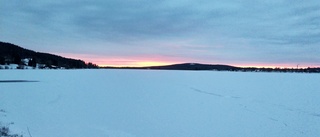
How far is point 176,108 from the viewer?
14.2 m

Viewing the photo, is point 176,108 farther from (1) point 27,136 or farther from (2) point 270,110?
(1) point 27,136

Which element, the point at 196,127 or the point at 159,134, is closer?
the point at 159,134

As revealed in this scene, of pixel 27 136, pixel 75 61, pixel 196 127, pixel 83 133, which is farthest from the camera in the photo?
pixel 75 61

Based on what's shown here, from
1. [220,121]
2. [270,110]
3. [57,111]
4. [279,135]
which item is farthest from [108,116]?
[270,110]

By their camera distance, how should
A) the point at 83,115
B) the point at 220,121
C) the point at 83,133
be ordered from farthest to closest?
the point at 83,115 → the point at 220,121 → the point at 83,133

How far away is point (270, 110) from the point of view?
44.9ft

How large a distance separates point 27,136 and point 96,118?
11.3 feet

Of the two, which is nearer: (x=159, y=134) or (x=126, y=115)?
(x=159, y=134)

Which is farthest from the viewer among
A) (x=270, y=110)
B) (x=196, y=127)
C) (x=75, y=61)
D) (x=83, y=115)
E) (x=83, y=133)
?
(x=75, y=61)

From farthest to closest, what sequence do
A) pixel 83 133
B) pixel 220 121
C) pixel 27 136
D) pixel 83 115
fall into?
pixel 83 115 < pixel 220 121 < pixel 83 133 < pixel 27 136

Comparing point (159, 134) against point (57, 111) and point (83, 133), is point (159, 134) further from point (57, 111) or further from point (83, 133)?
point (57, 111)

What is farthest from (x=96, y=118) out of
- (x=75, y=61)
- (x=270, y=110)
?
(x=75, y=61)

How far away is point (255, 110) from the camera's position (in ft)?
45.0

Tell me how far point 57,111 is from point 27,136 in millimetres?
4696
